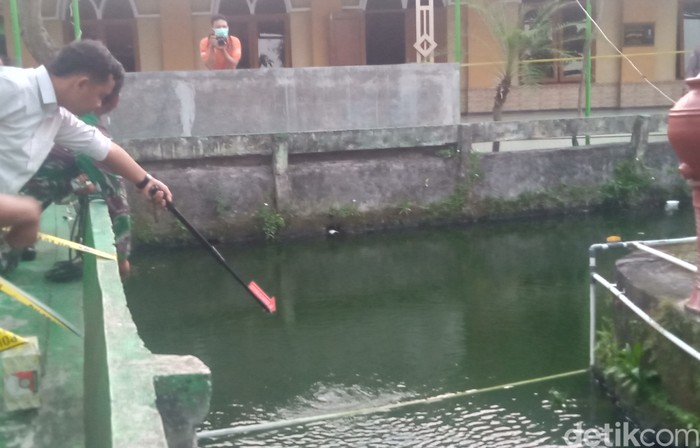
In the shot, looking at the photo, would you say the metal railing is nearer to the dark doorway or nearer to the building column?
the building column

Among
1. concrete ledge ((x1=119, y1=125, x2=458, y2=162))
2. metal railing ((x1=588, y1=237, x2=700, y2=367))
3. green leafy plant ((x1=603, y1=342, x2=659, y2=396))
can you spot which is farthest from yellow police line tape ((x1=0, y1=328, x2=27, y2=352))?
concrete ledge ((x1=119, y1=125, x2=458, y2=162))

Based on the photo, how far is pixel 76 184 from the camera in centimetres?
441

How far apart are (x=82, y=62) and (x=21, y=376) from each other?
108 centimetres

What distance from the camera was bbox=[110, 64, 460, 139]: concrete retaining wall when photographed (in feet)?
33.2

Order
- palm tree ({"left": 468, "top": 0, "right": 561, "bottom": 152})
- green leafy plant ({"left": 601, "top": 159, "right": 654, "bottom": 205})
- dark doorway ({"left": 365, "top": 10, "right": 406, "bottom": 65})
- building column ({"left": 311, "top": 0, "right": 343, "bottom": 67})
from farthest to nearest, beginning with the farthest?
dark doorway ({"left": 365, "top": 10, "right": 406, "bottom": 65}) → building column ({"left": 311, "top": 0, "right": 343, "bottom": 67}) → palm tree ({"left": 468, "top": 0, "right": 561, "bottom": 152}) → green leafy plant ({"left": 601, "top": 159, "right": 654, "bottom": 205})

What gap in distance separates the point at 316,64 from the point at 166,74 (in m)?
6.25

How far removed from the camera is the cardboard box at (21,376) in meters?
2.86

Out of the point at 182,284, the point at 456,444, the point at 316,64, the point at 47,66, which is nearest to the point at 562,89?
the point at 316,64

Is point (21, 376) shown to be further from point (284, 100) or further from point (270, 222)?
point (284, 100)

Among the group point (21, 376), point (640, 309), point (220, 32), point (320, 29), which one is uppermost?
point (320, 29)

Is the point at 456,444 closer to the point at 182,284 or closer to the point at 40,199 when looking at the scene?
the point at 40,199

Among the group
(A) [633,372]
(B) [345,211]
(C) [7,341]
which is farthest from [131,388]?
(B) [345,211]

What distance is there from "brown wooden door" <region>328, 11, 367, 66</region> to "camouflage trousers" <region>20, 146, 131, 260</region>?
11.8 meters

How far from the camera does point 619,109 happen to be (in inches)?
661
